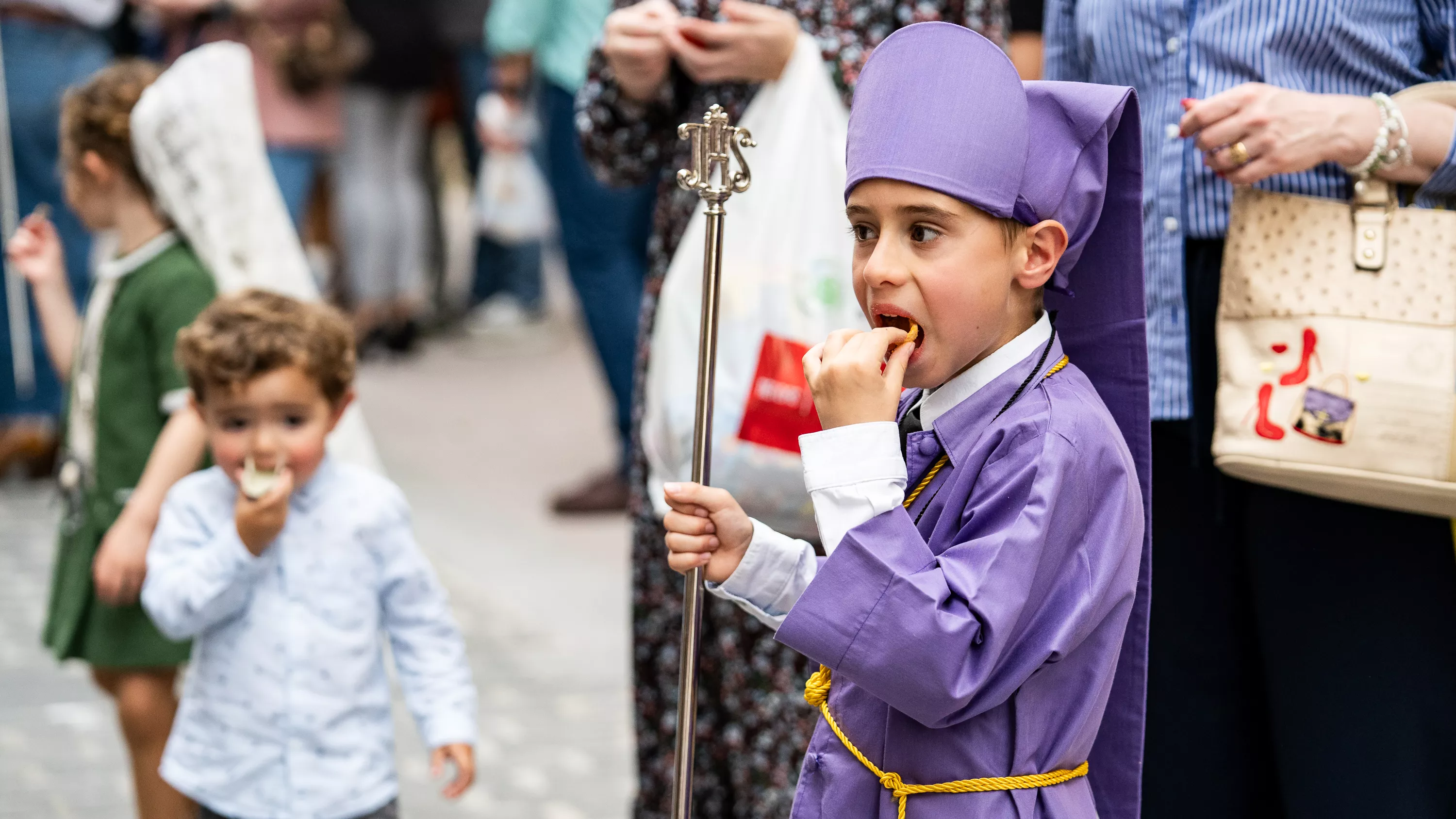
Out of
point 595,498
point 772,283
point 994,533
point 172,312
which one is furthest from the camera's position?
point 595,498

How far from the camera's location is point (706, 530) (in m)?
1.84

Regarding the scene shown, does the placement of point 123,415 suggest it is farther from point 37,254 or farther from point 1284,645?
point 1284,645

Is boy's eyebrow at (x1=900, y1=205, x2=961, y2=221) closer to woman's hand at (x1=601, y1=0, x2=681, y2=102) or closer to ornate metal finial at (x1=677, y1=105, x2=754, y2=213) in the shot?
ornate metal finial at (x1=677, y1=105, x2=754, y2=213)

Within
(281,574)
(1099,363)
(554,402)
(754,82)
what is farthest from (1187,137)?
(554,402)

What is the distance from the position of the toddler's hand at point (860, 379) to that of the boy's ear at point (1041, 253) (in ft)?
0.53

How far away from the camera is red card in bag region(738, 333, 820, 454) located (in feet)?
8.55

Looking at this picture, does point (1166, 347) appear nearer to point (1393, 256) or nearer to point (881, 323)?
point (1393, 256)

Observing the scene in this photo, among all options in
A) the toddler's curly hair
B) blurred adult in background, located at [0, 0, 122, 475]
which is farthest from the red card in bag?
blurred adult in background, located at [0, 0, 122, 475]

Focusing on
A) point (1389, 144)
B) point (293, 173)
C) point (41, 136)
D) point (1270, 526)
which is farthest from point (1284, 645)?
point (293, 173)

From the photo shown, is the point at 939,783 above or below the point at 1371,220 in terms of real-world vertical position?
below

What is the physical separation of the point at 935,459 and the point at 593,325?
148 inches

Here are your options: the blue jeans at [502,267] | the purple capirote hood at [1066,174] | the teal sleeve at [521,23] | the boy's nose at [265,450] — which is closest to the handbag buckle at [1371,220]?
the purple capirote hood at [1066,174]

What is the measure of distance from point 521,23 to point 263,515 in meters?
3.59

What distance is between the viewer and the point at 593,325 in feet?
18.2
